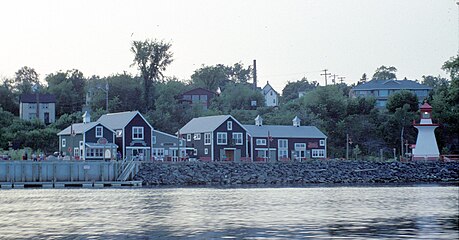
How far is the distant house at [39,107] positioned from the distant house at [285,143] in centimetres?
4105

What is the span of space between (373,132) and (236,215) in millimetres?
84952

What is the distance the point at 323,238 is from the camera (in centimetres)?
3291

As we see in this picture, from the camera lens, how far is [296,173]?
9462cm

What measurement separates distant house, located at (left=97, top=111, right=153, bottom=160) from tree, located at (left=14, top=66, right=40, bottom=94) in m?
54.9

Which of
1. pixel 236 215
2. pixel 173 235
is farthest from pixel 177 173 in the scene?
pixel 173 235

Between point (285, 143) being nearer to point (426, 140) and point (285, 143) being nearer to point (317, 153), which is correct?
point (317, 153)

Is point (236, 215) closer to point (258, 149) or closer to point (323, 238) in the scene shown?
point (323, 238)

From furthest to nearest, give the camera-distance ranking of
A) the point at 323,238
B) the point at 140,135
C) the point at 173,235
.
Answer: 1. the point at 140,135
2. the point at 173,235
3. the point at 323,238

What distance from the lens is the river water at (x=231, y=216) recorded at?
35.4 metres

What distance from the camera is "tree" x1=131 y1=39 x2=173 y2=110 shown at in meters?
140

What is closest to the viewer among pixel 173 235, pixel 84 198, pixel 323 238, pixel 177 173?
pixel 323 238

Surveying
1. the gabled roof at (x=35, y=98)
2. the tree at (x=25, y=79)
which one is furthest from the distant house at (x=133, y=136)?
the tree at (x=25, y=79)

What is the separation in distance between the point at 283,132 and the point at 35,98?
4596 centimetres

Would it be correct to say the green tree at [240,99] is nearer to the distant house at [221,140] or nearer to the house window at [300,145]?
the house window at [300,145]
